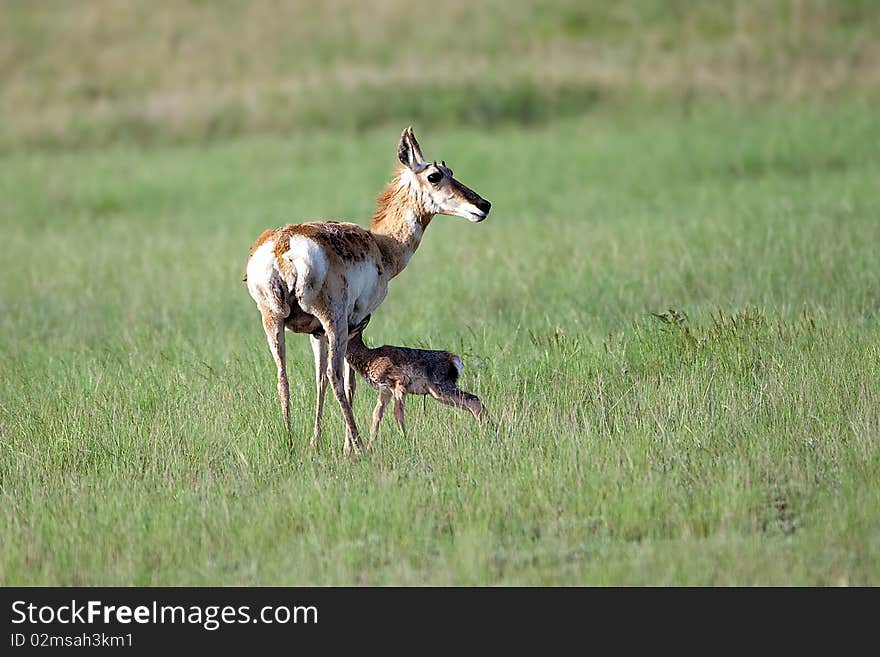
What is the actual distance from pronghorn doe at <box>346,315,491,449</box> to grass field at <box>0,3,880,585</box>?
255mm

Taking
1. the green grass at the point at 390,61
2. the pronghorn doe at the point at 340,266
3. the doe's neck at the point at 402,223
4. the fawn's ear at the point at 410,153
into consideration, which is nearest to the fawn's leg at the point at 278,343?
the pronghorn doe at the point at 340,266

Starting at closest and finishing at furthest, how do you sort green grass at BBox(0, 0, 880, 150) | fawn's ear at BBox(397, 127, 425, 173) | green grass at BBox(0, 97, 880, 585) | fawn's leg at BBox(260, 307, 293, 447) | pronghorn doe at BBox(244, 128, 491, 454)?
1. green grass at BBox(0, 97, 880, 585)
2. pronghorn doe at BBox(244, 128, 491, 454)
3. fawn's leg at BBox(260, 307, 293, 447)
4. fawn's ear at BBox(397, 127, 425, 173)
5. green grass at BBox(0, 0, 880, 150)

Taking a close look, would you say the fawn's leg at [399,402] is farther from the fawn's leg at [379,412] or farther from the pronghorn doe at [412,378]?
the fawn's leg at [379,412]

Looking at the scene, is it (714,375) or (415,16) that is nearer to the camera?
(714,375)

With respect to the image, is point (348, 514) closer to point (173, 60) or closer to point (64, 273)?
point (64, 273)

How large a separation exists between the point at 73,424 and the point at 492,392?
124 inches

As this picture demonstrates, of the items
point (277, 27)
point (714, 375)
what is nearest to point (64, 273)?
point (714, 375)

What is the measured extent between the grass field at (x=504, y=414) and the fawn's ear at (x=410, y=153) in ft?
5.99

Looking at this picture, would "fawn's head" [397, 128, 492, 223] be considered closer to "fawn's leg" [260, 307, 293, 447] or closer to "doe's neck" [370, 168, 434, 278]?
"doe's neck" [370, 168, 434, 278]

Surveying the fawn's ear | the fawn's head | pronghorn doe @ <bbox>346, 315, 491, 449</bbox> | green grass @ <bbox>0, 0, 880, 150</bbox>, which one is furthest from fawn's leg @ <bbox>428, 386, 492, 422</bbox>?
green grass @ <bbox>0, 0, 880, 150</bbox>

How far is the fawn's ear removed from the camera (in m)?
9.57

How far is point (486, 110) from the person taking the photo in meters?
30.7

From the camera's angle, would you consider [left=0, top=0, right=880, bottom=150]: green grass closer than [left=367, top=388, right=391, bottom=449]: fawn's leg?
No
